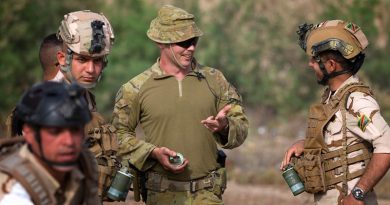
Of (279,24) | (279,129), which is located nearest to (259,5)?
(279,24)

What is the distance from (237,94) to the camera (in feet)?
25.1

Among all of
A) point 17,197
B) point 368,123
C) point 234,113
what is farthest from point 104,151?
point 17,197

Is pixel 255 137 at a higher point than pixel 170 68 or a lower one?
lower

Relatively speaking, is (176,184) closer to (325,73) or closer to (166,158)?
(166,158)

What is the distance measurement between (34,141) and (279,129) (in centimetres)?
1999

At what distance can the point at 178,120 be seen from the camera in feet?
24.1

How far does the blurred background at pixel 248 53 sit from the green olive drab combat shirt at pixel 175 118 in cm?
1092

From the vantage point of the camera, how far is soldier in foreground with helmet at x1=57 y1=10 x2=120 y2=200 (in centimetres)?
682

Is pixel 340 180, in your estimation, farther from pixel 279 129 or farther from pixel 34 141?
pixel 279 129

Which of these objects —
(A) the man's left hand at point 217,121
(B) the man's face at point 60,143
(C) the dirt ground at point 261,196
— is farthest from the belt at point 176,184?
(C) the dirt ground at point 261,196

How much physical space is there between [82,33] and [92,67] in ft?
0.82

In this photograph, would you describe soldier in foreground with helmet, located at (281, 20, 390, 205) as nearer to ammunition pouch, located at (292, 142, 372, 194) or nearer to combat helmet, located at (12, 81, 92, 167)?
ammunition pouch, located at (292, 142, 372, 194)

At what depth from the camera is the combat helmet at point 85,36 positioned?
685 centimetres

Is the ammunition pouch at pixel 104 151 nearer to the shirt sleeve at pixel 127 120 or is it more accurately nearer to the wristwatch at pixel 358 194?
the shirt sleeve at pixel 127 120
